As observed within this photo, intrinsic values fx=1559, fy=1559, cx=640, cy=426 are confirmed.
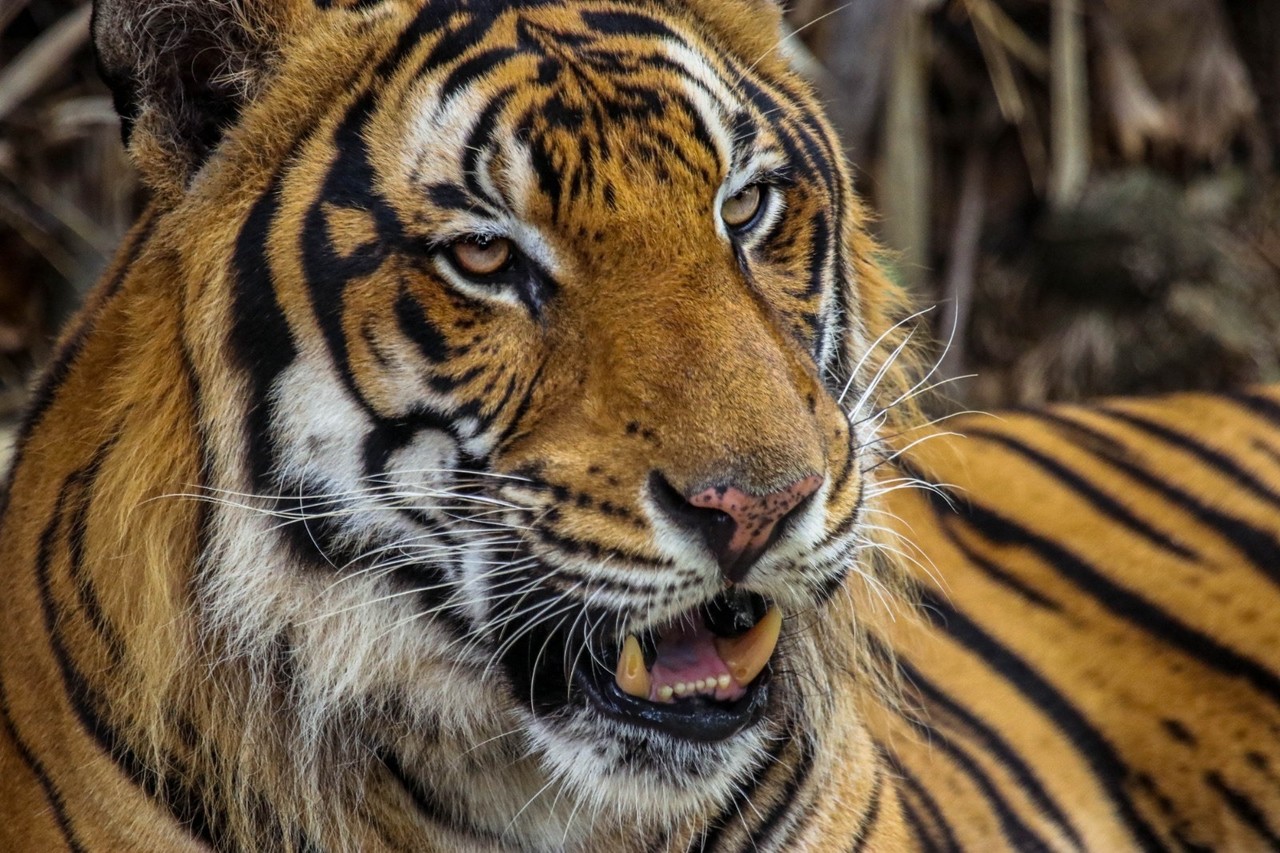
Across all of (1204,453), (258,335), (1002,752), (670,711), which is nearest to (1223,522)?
(1204,453)

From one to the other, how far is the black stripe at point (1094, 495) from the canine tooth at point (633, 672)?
138 cm

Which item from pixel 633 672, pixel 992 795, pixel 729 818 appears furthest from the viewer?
pixel 992 795

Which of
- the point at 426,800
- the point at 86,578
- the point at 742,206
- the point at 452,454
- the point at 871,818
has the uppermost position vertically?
the point at 742,206

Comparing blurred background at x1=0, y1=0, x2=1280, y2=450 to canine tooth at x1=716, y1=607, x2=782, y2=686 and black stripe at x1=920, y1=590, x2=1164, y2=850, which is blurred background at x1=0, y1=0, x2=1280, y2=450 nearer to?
black stripe at x1=920, y1=590, x2=1164, y2=850

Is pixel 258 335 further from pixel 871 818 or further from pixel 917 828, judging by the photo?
pixel 917 828

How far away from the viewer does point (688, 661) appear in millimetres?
1610

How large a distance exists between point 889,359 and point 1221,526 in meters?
1.15

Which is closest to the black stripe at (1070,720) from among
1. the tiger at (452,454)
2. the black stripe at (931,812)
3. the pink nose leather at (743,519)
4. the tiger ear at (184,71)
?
the black stripe at (931,812)

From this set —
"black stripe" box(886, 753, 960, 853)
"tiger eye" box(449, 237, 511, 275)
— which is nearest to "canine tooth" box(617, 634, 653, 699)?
"tiger eye" box(449, 237, 511, 275)

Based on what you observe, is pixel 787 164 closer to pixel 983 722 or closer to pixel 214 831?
pixel 214 831

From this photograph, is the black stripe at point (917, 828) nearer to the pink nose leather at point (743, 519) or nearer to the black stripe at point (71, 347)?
the pink nose leather at point (743, 519)

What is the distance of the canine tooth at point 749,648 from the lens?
163 cm

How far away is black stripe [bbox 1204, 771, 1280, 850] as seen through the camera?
8.56 feet

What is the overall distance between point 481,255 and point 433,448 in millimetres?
208
